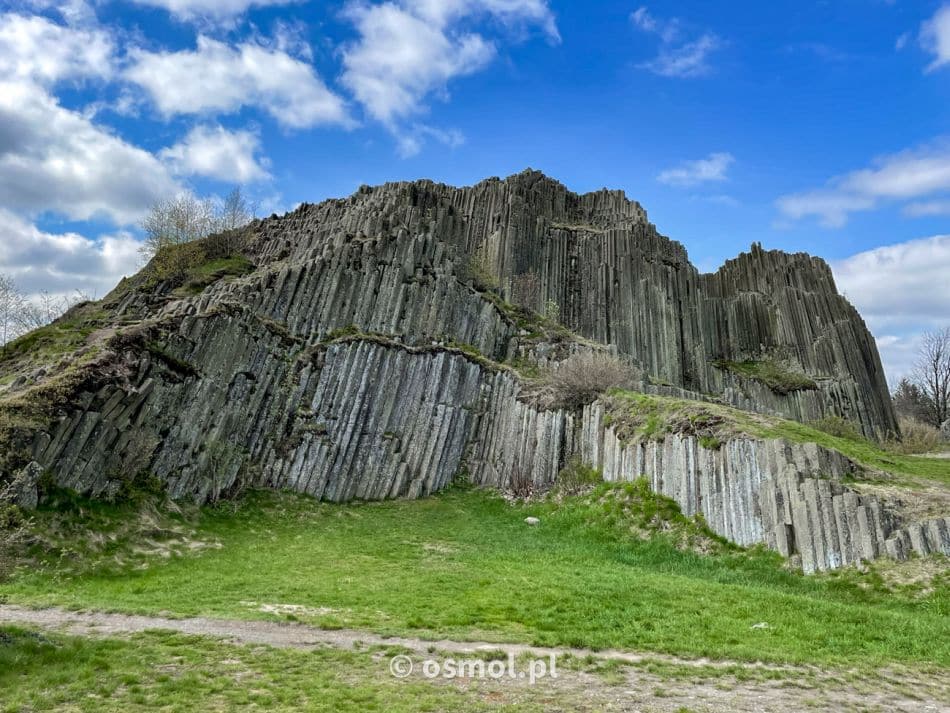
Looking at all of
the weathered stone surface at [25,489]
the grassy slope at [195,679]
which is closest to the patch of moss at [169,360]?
the weathered stone surface at [25,489]

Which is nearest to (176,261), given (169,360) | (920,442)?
(169,360)

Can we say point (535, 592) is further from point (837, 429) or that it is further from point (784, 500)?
point (837, 429)

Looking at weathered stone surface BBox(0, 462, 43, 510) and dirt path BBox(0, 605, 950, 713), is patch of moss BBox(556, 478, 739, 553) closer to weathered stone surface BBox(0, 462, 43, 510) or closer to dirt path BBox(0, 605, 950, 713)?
dirt path BBox(0, 605, 950, 713)

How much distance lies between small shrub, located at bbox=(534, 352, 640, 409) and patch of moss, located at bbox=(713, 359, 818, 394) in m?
32.9

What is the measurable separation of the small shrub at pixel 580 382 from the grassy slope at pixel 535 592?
23.1 feet

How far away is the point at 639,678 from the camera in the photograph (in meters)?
8.74

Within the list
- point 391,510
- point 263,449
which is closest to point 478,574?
point 391,510

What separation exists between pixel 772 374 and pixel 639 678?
55514 mm

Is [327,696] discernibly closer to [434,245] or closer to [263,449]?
[263,449]

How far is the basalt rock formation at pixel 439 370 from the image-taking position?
60.0 ft

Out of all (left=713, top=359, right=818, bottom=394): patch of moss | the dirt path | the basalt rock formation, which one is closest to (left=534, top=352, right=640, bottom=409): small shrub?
the basalt rock formation

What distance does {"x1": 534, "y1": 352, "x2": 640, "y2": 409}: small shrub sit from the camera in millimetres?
27547

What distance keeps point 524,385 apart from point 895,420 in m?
45.2

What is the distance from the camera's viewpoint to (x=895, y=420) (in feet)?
184
